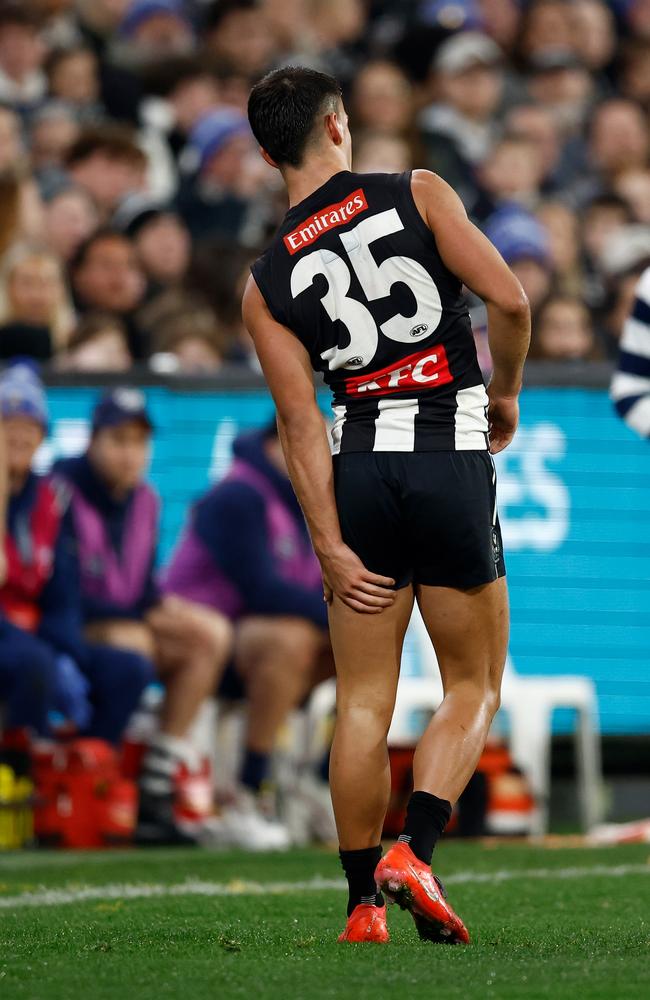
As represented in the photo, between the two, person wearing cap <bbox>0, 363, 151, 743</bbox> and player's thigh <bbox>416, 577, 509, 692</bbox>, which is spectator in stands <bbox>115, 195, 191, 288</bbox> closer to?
person wearing cap <bbox>0, 363, 151, 743</bbox>

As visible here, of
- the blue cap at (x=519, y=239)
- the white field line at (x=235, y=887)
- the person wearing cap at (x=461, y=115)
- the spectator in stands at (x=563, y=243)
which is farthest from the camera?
the person wearing cap at (x=461, y=115)

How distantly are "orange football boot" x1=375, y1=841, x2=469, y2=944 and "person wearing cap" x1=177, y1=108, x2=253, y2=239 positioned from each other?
8538 mm

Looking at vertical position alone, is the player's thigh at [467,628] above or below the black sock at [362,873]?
above

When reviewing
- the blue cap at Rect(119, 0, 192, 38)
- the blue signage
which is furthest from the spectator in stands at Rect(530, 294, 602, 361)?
the blue cap at Rect(119, 0, 192, 38)

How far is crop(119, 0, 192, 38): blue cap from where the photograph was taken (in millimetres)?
13688

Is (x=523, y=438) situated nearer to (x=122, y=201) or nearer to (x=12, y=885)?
(x=122, y=201)

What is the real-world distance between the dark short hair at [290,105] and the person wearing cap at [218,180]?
7848 millimetres

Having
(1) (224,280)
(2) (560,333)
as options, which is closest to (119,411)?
(1) (224,280)

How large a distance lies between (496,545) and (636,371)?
10.8 ft

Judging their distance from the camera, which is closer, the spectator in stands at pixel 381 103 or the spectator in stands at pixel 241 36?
the spectator in stands at pixel 381 103

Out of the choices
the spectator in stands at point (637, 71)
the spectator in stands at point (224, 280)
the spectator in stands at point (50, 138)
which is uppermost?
the spectator in stands at point (637, 71)

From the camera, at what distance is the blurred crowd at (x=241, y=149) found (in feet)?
35.1

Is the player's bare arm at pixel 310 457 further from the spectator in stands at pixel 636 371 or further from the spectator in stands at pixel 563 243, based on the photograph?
the spectator in stands at pixel 563 243

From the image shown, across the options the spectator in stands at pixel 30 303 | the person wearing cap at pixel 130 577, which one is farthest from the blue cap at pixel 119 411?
the spectator in stands at pixel 30 303
